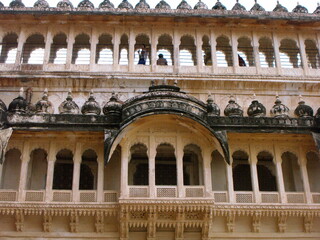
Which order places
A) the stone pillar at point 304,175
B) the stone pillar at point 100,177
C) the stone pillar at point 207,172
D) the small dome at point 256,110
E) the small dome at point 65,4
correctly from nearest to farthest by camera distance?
the stone pillar at point 207,172 < the stone pillar at point 100,177 < the stone pillar at point 304,175 < the small dome at point 256,110 < the small dome at point 65,4

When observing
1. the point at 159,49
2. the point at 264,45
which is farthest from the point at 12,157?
the point at 264,45

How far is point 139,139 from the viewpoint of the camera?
1628 cm

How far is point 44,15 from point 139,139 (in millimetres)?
6954

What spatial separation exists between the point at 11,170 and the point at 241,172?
8579mm

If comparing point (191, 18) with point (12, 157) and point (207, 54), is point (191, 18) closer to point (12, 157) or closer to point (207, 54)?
point (207, 54)

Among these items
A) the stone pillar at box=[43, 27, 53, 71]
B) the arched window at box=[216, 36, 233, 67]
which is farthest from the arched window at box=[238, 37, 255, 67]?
the stone pillar at box=[43, 27, 53, 71]

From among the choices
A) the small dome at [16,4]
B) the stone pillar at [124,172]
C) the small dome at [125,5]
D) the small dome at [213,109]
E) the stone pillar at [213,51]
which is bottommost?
the stone pillar at [124,172]

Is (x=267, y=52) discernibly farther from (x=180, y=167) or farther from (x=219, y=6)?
(x=180, y=167)

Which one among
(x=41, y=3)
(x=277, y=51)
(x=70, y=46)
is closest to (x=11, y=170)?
(x=70, y=46)

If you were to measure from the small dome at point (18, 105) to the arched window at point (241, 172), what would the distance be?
7.95 m

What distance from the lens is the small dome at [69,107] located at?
16.9 metres

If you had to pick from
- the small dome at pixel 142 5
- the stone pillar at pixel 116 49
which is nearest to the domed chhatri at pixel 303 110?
the stone pillar at pixel 116 49

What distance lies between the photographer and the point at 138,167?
17.6m

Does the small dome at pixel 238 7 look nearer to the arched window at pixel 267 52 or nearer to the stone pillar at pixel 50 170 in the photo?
the arched window at pixel 267 52
